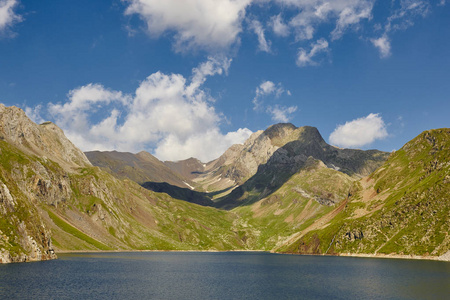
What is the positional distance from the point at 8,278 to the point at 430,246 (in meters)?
194

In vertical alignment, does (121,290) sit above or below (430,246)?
below

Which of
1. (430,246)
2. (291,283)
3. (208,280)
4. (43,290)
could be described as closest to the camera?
(43,290)

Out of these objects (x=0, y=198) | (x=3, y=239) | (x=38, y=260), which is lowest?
A: (x=38, y=260)

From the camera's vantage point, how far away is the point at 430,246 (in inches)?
7259

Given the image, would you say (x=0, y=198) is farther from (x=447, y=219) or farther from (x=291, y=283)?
(x=447, y=219)

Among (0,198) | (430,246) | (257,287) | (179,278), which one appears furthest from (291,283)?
(0,198)

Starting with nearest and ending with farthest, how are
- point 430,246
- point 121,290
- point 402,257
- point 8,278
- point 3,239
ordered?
point 121,290 < point 8,278 < point 3,239 < point 430,246 < point 402,257

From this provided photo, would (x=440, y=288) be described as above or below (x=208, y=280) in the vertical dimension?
above

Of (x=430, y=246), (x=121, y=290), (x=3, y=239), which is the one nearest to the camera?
(x=121, y=290)

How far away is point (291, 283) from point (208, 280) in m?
29.0

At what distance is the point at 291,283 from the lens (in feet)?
374

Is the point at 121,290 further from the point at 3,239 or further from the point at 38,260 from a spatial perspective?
the point at 38,260

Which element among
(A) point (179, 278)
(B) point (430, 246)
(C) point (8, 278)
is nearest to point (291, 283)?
(A) point (179, 278)

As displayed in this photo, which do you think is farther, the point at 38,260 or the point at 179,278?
the point at 38,260
